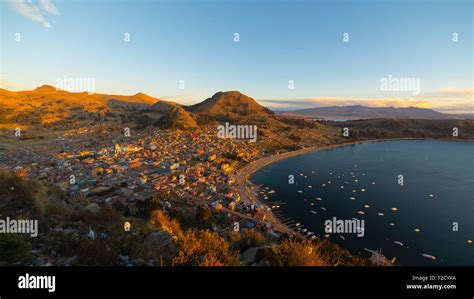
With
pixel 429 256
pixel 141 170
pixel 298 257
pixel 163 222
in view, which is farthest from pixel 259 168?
pixel 298 257

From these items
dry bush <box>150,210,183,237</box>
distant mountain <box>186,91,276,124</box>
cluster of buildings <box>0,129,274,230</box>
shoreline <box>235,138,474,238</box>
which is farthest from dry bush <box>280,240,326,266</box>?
distant mountain <box>186,91,276,124</box>

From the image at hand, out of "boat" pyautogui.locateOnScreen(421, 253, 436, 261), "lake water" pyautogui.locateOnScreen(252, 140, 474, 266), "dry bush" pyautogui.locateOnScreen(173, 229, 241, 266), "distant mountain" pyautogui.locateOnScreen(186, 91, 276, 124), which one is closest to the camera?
"dry bush" pyautogui.locateOnScreen(173, 229, 241, 266)

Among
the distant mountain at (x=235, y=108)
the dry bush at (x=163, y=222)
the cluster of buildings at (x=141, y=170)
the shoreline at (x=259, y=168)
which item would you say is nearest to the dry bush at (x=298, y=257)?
the dry bush at (x=163, y=222)

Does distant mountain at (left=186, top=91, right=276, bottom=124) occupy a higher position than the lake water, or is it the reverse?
distant mountain at (left=186, top=91, right=276, bottom=124)

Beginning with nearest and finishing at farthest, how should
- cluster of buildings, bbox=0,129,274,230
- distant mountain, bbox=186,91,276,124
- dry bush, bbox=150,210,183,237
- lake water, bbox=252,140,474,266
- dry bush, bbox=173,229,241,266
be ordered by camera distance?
dry bush, bbox=173,229,241,266, dry bush, bbox=150,210,183,237, lake water, bbox=252,140,474,266, cluster of buildings, bbox=0,129,274,230, distant mountain, bbox=186,91,276,124

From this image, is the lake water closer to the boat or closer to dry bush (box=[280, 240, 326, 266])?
the boat

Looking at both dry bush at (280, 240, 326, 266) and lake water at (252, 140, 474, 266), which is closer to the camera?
dry bush at (280, 240, 326, 266)

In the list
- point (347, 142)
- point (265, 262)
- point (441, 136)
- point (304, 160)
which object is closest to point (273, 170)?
point (304, 160)

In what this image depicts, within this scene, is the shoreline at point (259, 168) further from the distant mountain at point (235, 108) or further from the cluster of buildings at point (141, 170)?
the distant mountain at point (235, 108)

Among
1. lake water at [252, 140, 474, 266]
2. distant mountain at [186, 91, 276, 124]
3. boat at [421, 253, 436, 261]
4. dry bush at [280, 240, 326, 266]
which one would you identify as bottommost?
boat at [421, 253, 436, 261]
